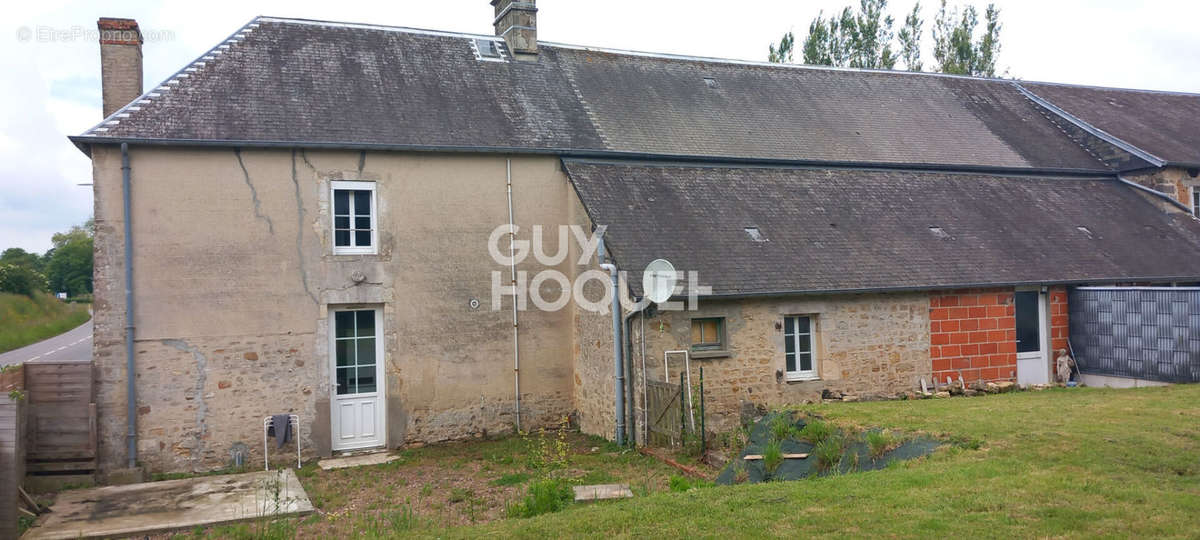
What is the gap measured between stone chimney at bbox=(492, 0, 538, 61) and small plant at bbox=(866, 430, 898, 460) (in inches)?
412

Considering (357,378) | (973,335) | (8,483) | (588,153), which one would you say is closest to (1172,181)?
(973,335)

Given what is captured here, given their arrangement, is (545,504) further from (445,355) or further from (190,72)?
(190,72)

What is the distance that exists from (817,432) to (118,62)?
38.0ft

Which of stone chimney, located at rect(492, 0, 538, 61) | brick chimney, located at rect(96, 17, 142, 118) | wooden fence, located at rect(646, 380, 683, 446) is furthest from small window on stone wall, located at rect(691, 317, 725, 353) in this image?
brick chimney, located at rect(96, 17, 142, 118)

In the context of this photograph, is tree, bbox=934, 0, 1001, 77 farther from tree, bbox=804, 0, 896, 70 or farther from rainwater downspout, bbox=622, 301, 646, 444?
rainwater downspout, bbox=622, 301, 646, 444

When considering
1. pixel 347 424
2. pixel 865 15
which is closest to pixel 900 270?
pixel 347 424

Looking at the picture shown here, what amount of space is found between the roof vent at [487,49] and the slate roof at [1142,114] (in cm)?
1385

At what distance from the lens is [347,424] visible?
12.7 m

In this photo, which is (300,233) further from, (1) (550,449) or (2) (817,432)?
(2) (817,432)

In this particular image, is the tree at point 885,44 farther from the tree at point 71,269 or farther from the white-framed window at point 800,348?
Answer: the tree at point 71,269

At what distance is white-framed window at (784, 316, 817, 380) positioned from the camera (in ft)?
43.5

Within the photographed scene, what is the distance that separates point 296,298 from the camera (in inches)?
486

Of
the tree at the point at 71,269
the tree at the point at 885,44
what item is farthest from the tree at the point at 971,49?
the tree at the point at 71,269

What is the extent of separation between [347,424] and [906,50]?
2861 centimetres
